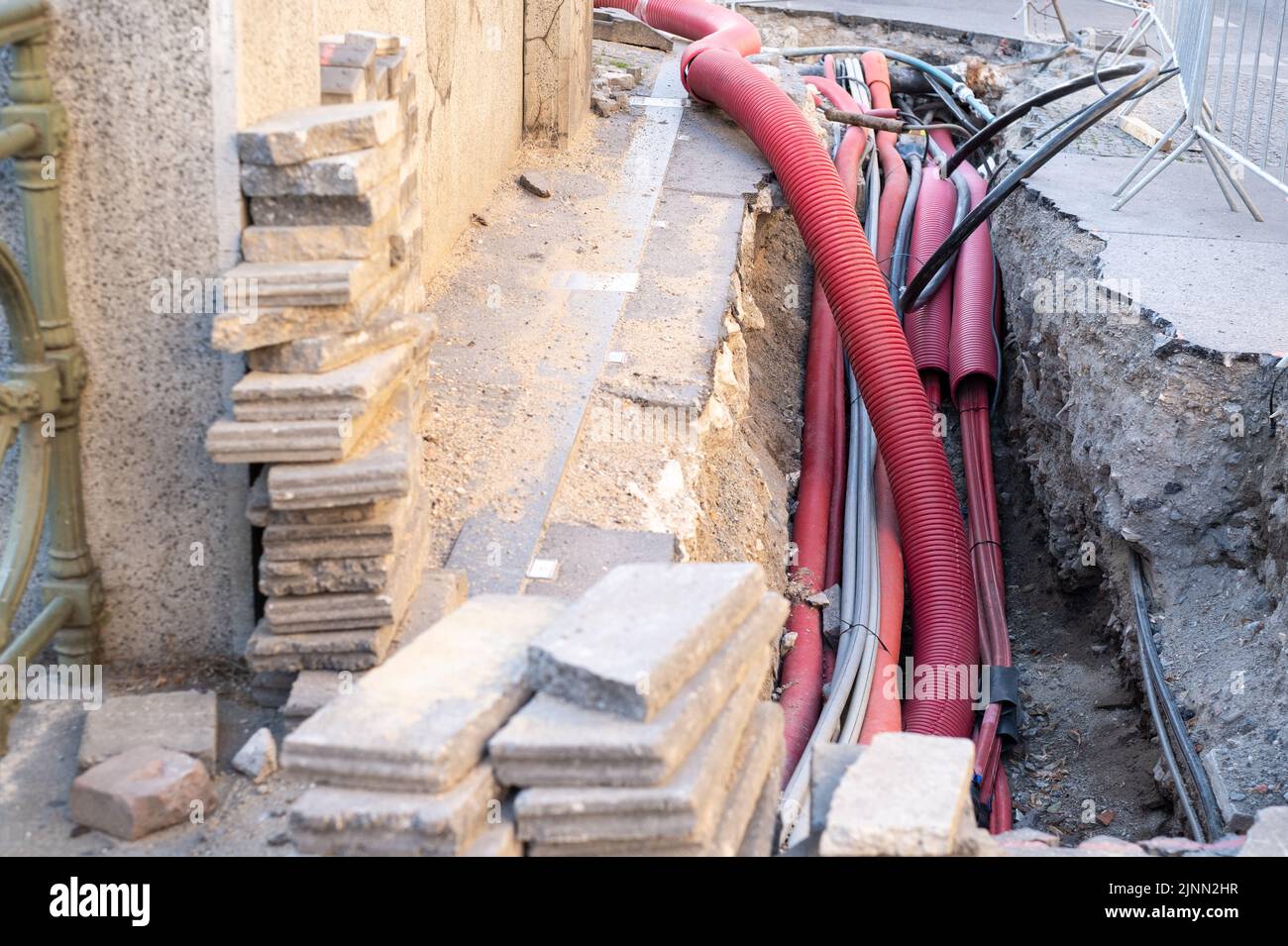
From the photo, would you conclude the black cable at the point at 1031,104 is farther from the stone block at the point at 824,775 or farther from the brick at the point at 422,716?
the brick at the point at 422,716

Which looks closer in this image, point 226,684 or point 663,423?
point 226,684

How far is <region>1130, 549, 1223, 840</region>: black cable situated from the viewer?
4.10 meters

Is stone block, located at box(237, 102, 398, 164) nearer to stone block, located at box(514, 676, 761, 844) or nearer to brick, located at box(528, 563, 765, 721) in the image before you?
brick, located at box(528, 563, 765, 721)

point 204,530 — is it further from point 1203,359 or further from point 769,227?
point 769,227

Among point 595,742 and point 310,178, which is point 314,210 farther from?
point 595,742

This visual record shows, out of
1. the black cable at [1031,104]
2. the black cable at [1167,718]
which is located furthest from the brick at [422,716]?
the black cable at [1031,104]

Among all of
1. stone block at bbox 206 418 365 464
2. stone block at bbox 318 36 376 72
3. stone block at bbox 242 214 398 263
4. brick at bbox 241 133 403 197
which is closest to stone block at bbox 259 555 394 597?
stone block at bbox 206 418 365 464

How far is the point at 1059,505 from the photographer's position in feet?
19.4

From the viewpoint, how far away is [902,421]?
5.79m

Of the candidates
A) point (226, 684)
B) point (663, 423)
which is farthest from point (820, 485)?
point (226, 684)

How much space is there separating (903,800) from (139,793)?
1558 mm

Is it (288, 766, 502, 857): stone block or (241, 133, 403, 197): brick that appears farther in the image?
(241, 133, 403, 197): brick

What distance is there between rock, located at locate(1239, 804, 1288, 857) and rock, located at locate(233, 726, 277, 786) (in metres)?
2.05

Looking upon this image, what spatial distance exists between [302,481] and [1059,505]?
4.10 m
